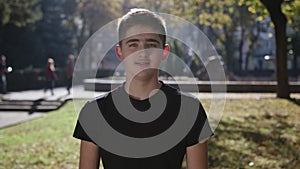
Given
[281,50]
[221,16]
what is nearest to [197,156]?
[281,50]

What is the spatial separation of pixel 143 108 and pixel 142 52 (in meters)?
0.26

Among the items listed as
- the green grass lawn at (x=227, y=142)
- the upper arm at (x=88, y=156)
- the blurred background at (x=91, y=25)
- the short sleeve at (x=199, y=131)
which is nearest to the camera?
the short sleeve at (x=199, y=131)

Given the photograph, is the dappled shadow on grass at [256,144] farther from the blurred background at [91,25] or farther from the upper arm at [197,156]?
the blurred background at [91,25]

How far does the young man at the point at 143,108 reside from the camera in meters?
1.87

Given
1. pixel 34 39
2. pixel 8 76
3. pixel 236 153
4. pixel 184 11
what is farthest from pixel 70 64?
pixel 34 39

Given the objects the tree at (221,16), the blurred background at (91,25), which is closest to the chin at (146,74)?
the blurred background at (91,25)

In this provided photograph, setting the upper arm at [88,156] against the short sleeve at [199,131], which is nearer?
the short sleeve at [199,131]

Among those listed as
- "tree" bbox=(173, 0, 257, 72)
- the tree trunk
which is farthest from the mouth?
"tree" bbox=(173, 0, 257, 72)

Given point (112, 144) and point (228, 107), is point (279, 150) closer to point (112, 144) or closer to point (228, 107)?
point (112, 144)

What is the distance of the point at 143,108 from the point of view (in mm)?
1910

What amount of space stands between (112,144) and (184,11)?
19.5m

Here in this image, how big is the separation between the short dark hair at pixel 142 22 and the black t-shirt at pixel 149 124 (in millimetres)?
287

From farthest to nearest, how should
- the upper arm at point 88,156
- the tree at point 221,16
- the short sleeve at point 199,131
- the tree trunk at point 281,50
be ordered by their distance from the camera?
the tree at point 221,16 → the tree trunk at point 281,50 → the upper arm at point 88,156 → the short sleeve at point 199,131

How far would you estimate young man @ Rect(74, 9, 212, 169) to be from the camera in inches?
73.5
